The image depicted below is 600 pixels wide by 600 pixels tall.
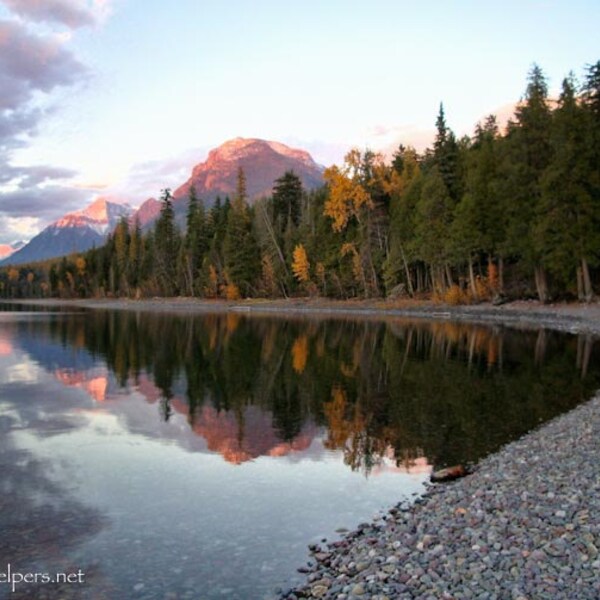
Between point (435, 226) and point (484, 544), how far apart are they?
59685 millimetres

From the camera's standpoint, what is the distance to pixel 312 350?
37656mm

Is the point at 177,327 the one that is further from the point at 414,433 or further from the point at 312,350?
the point at 414,433

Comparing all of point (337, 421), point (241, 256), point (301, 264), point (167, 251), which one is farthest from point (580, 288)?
point (167, 251)

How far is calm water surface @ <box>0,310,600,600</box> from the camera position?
9.18m

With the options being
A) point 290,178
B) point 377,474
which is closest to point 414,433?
point 377,474

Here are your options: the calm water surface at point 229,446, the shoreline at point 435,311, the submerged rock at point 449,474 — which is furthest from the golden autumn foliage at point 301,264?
the submerged rock at point 449,474

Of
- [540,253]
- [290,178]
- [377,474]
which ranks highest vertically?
[290,178]

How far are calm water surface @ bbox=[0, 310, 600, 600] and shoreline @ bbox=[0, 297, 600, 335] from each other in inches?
451

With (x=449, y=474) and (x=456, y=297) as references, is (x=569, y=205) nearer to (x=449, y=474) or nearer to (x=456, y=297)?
(x=456, y=297)

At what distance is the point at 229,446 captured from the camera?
52.6 ft

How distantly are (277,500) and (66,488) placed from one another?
14.9ft

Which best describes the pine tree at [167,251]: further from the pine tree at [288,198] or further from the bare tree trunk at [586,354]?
the bare tree trunk at [586,354]

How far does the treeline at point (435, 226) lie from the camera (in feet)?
161

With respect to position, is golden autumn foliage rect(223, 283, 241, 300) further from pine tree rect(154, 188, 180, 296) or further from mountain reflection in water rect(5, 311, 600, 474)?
mountain reflection in water rect(5, 311, 600, 474)
